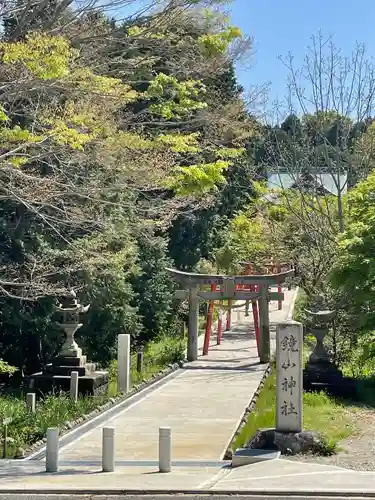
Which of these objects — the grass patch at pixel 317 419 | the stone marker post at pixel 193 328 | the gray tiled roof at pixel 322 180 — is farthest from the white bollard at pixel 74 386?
the gray tiled roof at pixel 322 180

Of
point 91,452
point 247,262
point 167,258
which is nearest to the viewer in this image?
point 91,452

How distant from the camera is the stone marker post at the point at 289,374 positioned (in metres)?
11.8

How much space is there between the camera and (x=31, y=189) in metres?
16.2

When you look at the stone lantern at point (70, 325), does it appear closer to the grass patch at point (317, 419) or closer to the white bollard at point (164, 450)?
the grass patch at point (317, 419)

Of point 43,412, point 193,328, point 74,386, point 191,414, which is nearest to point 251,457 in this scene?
point 191,414

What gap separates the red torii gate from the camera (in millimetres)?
25953

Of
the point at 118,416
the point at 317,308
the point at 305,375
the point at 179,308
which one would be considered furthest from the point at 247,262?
the point at 118,416

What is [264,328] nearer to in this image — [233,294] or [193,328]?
[233,294]

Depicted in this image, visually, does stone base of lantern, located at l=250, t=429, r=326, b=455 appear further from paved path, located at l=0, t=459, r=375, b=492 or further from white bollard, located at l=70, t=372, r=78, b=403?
white bollard, located at l=70, t=372, r=78, b=403

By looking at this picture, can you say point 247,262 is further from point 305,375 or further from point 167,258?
point 305,375

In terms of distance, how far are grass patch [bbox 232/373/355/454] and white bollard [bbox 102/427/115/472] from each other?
8.44ft

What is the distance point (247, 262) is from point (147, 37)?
2129cm

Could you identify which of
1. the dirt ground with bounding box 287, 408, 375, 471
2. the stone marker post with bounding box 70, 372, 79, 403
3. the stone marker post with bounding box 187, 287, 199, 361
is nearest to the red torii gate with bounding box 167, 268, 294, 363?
the stone marker post with bounding box 187, 287, 199, 361

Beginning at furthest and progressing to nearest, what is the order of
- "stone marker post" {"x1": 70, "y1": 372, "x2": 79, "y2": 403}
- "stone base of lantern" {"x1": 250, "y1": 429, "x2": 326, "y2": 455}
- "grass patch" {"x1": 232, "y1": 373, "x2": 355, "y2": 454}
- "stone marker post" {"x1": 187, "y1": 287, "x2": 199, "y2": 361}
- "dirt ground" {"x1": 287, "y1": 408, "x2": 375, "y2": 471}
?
"stone marker post" {"x1": 187, "y1": 287, "x2": 199, "y2": 361}
"stone marker post" {"x1": 70, "y1": 372, "x2": 79, "y2": 403}
"grass patch" {"x1": 232, "y1": 373, "x2": 355, "y2": 454}
"stone base of lantern" {"x1": 250, "y1": 429, "x2": 326, "y2": 455}
"dirt ground" {"x1": 287, "y1": 408, "x2": 375, "y2": 471}
